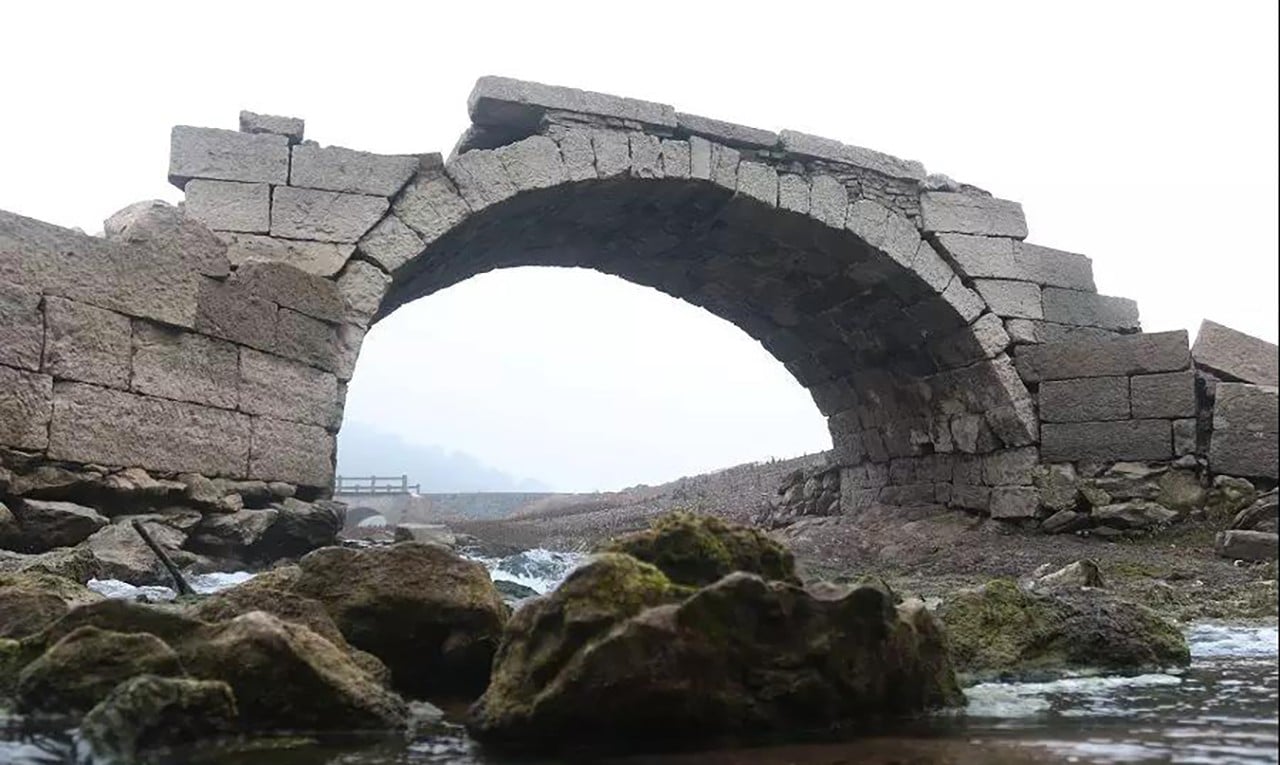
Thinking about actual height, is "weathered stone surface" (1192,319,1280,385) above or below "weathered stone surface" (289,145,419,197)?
below

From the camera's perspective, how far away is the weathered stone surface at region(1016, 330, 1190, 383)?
8.36 metres

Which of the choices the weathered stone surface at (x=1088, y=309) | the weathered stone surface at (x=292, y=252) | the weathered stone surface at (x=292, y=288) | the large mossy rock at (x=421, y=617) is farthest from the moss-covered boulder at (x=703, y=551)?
the weathered stone surface at (x=1088, y=309)

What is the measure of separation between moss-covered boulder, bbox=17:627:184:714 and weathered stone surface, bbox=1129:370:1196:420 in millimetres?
7649

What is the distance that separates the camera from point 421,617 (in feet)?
10.7

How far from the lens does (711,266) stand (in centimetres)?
934

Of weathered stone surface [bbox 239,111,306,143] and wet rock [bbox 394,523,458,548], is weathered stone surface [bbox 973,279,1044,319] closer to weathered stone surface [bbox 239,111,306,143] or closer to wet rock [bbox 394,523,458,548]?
wet rock [bbox 394,523,458,548]

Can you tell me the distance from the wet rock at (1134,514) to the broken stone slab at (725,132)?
12.2ft

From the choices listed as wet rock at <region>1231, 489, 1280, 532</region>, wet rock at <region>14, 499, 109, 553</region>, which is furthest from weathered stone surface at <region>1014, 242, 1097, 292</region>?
wet rock at <region>14, 499, 109, 553</region>

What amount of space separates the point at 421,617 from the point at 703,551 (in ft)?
2.92

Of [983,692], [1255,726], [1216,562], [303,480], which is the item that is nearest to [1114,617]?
[983,692]

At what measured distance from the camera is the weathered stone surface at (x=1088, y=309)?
9.02m

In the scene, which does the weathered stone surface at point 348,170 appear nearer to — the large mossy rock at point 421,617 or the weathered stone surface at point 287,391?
the weathered stone surface at point 287,391

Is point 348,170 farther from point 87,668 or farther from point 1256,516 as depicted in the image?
point 1256,516

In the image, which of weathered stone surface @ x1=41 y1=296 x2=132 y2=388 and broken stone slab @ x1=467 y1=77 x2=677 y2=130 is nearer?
weathered stone surface @ x1=41 y1=296 x2=132 y2=388
